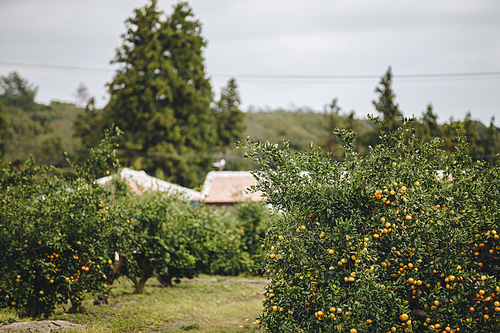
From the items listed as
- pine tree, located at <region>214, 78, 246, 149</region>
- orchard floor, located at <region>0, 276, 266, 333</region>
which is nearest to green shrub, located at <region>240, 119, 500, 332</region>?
orchard floor, located at <region>0, 276, 266, 333</region>

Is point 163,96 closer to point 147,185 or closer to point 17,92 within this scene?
point 147,185

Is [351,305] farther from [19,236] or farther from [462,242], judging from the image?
[19,236]

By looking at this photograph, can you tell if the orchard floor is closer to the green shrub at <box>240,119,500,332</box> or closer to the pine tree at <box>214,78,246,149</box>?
the green shrub at <box>240,119,500,332</box>

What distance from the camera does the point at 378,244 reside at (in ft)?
13.5

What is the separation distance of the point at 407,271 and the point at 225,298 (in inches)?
219

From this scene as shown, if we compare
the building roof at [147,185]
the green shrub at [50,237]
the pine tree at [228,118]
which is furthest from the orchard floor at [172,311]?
the pine tree at [228,118]

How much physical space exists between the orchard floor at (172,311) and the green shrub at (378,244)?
2.24 meters

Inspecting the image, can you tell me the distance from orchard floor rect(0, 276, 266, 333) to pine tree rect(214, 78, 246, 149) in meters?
26.6

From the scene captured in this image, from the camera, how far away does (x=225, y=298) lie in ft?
29.3

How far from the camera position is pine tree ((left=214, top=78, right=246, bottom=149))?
36.6 metres

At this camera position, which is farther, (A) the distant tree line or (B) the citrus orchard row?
(A) the distant tree line

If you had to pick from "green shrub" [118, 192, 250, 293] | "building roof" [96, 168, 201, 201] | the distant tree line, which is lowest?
"green shrub" [118, 192, 250, 293]

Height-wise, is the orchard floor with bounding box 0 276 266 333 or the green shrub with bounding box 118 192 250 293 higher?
the green shrub with bounding box 118 192 250 293

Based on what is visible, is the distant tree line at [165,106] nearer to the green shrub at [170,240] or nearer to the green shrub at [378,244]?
the green shrub at [170,240]
